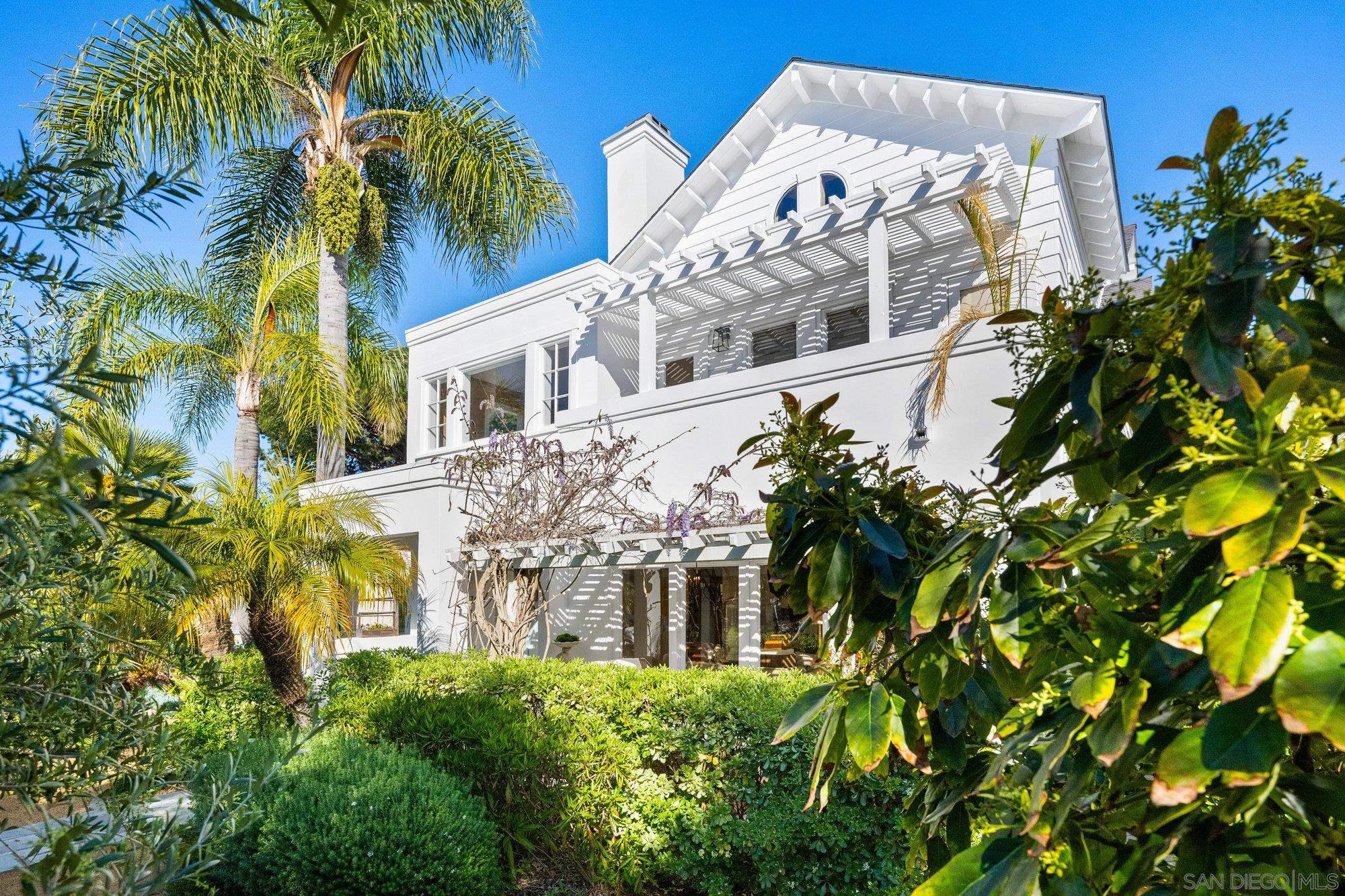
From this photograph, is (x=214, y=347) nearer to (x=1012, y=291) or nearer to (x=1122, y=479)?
(x=1012, y=291)

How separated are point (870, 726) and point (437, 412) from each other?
53.5ft

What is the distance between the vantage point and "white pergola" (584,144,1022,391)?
31.1ft

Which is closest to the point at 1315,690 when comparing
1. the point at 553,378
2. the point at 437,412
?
the point at 553,378

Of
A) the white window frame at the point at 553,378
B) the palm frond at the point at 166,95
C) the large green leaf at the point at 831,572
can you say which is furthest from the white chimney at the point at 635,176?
the large green leaf at the point at 831,572

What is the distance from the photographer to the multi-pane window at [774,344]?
13016 millimetres

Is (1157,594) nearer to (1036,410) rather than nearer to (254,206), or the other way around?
(1036,410)

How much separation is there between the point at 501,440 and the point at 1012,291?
7.57 metres

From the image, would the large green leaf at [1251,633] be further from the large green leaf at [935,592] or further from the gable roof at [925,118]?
the gable roof at [925,118]

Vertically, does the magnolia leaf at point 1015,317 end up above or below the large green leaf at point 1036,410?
above

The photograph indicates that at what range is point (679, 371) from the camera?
47.0ft

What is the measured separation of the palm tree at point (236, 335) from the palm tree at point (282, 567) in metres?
2.26

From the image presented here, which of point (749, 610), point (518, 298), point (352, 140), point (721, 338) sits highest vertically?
point (352, 140)

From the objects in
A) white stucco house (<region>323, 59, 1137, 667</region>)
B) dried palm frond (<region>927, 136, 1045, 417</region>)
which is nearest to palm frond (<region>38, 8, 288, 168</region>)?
white stucco house (<region>323, 59, 1137, 667</region>)

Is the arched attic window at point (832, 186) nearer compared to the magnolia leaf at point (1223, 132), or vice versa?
the magnolia leaf at point (1223, 132)
